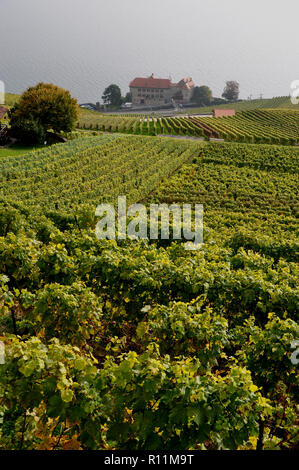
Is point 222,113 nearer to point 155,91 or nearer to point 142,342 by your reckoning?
point 155,91

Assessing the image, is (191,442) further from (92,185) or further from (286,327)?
(92,185)

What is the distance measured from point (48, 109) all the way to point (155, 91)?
5450 inches

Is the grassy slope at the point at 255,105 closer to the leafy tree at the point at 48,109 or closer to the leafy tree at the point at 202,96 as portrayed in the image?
the leafy tree at the point at 202,96

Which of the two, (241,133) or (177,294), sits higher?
(241,133)

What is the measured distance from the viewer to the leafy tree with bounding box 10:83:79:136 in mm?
45844

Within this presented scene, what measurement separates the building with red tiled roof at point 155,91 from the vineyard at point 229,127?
93372mm

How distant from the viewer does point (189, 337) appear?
22.5ft

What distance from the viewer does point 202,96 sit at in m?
181

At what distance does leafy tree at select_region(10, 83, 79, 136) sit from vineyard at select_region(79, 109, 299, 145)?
22.6 metres

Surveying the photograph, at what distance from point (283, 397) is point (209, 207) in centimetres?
2549

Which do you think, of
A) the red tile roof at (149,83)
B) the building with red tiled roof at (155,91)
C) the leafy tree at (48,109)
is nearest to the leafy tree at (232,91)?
the building with red tiled roof at (155,91)

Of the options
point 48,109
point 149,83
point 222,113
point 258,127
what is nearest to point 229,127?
point 258,127
